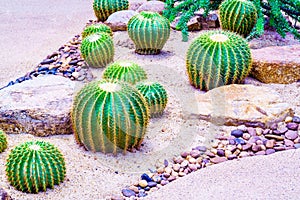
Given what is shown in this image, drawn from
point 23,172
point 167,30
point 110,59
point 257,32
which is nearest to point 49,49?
point 110,59

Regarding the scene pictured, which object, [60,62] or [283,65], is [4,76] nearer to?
[60,62]

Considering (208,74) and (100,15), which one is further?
(100,15)

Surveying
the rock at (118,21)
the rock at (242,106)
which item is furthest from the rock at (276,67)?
the rock at (118,21)

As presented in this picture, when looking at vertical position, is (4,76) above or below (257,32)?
below

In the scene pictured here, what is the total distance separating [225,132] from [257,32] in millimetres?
2166

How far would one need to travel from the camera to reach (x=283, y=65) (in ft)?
17.8

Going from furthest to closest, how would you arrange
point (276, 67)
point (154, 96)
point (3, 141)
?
1. point (276, 67)
2. point (154, 96)
3. point (3, 141)

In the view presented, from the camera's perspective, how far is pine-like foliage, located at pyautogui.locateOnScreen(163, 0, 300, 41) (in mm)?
6670

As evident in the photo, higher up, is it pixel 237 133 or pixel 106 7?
pixel 237 133

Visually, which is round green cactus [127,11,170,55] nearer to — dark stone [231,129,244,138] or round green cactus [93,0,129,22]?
round green cactus [93,0,129,22]

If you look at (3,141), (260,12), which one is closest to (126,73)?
(3,141)

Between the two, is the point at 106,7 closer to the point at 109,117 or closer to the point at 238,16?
the point at 238,16

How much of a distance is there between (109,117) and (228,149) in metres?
1.05

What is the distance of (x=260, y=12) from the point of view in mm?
6734
